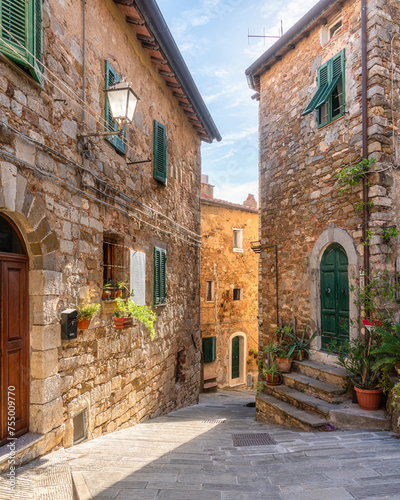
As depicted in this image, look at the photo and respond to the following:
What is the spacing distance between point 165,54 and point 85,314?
17.0ft

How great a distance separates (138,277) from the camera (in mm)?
6156

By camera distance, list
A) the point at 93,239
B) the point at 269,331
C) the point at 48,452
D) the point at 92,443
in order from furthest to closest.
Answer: the point at 269,331
the point at 93,239
the point at 92,443
the point at 48,452

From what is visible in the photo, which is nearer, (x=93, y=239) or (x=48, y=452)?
(x=48, y=452)

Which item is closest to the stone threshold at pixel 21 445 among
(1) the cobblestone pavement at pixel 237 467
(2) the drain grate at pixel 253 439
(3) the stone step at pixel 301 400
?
(1) the cobblestone pavement at pixel 237 467

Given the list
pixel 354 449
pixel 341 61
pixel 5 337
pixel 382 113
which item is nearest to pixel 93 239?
pixel 5 337

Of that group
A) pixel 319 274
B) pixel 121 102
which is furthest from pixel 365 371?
pixel 121 102

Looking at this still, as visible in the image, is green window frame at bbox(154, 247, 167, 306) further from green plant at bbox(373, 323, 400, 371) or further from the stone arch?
green plant at bbox(373, 323, 400, 371)

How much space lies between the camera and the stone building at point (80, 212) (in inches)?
136

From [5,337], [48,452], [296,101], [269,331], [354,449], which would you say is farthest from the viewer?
[269,331]

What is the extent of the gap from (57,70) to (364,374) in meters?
5.77

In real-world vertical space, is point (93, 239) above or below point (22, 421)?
above

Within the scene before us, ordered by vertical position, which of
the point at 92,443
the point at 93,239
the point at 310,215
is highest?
the point at 310,215

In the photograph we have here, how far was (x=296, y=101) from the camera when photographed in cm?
792

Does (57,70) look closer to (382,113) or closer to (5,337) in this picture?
(5,337)
